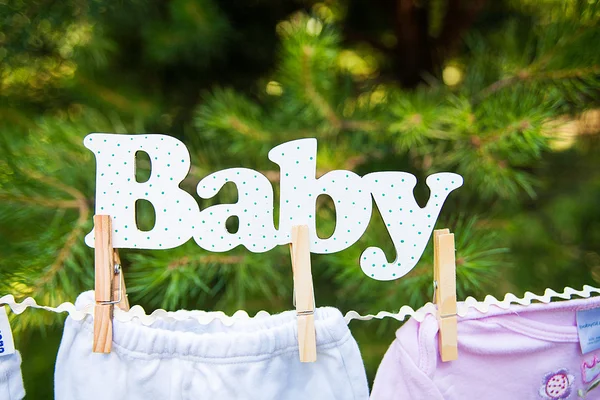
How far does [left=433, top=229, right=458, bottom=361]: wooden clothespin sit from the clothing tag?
11 centimetres

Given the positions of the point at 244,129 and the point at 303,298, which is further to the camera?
the point at 244,129

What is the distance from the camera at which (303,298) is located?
0.30m

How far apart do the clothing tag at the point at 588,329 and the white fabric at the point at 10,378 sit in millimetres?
390

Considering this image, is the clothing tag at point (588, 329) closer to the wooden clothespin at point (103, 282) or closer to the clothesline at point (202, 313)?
the clothesline at point (202, 313)

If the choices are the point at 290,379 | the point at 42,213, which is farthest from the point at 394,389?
the point at 42,213

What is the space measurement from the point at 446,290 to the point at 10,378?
29 centimetres

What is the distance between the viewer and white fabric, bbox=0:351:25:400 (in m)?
0.33

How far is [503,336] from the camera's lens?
0.34 metres

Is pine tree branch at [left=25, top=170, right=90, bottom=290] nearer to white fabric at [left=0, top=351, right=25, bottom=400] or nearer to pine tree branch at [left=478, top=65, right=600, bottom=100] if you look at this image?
white fabric at [left=0, top=351, right=25, bottom=400]

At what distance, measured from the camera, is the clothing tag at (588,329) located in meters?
0.36

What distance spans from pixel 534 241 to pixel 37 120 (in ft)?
1.53

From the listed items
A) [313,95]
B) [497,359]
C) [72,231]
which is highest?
[313,95]

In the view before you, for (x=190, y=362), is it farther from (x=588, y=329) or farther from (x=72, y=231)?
(x=588, y=329)

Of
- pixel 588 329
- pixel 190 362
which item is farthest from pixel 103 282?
pixel 588 329
